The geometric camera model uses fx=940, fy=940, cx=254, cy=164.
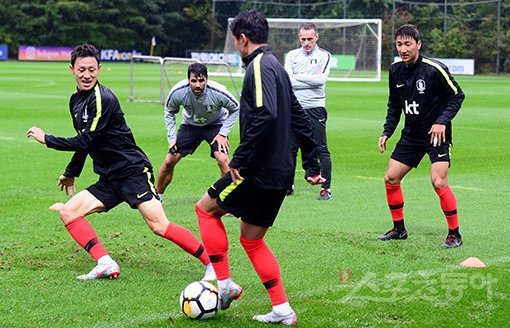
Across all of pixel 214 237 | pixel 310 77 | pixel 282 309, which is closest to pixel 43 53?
pixel 310 77

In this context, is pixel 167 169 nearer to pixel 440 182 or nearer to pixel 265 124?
pixel 440 182

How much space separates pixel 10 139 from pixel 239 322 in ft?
42.4

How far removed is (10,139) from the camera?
717 inches

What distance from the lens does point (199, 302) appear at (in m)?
6.20

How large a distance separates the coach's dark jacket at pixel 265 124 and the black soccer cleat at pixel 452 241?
317 centimetres

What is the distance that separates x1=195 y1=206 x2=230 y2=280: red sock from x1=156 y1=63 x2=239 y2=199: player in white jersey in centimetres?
389

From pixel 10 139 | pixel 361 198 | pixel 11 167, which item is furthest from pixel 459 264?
pixel 10 139

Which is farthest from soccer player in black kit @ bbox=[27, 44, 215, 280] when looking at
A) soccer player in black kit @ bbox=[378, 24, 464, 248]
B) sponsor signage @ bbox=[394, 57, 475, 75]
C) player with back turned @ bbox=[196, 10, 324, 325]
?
sponsor signage @ bbox=[394, 57, 475, 75]

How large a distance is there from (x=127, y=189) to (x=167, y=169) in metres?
3.52

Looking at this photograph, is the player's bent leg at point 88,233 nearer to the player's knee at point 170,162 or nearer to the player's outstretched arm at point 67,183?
the player's outstretched arm at point 67,183

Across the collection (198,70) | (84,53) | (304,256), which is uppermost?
(84,53)

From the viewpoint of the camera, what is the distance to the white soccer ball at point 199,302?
6.20 metres

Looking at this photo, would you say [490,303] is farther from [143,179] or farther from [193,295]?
[143,179]

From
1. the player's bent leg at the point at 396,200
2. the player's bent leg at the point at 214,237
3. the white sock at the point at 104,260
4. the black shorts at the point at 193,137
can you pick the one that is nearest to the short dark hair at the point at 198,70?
the black shorts at the point at 193,137
